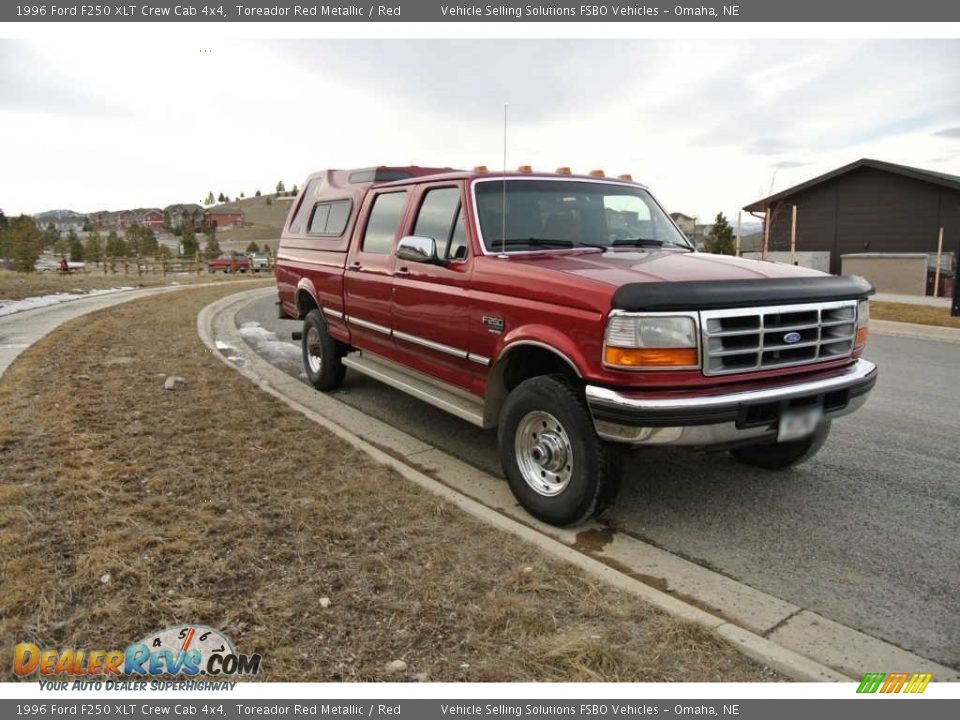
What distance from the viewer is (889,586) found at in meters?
3.27

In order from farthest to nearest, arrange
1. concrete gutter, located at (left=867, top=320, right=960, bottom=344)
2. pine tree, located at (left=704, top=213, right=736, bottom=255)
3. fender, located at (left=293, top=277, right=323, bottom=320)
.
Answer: pine tree, located at (left=704, top=213, right=736, bottom=255) → concrete gutter, located at (left=867, top=320, right=960, bottom=344) → fender, located at (left=293, top=277, right=323, bottom=320)

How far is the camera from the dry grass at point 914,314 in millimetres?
12938

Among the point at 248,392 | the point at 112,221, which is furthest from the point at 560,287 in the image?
the point at 112,221

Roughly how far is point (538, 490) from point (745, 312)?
59.5 inches

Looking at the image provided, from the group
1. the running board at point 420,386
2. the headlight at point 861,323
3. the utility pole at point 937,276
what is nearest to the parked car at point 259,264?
the utility pole at point 937,276

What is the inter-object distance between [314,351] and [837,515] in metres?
5.18

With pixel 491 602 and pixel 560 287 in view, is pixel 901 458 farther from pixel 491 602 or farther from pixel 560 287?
pixel 491 602

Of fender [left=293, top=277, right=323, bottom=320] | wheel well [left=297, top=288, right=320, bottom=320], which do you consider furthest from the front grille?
wheel well [left=297, top=288, right=320, bottom=320]

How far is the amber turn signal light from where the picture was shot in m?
3.38

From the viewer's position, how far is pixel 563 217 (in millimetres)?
4848

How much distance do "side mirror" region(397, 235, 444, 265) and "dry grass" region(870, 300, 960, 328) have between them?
11.7m

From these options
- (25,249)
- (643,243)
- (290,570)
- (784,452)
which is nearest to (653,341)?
(643,243)

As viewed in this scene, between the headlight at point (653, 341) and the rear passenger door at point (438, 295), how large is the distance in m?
1.33

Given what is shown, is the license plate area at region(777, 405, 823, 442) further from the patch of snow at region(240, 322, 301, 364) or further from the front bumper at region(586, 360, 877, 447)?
the patch of snow at region(240, 322, 301, 364)
